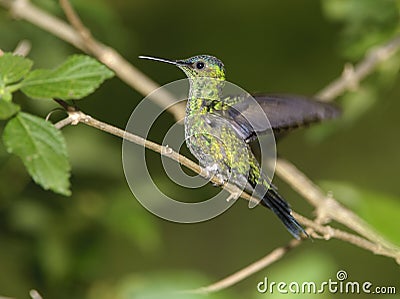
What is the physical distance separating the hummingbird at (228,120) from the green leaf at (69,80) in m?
0.14

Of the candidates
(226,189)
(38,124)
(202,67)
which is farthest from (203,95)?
(38,124)

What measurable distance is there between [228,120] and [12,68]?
1.25 ft

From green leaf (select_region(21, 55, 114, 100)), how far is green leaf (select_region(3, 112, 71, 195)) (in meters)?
0.04

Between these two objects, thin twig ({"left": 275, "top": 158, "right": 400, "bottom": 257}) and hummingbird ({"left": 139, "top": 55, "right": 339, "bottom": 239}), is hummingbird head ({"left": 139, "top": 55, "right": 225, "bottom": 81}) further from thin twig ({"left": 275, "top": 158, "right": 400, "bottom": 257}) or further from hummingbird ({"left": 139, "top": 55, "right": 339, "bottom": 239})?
thin twig ({"left": 275, "top": 158, "right": 400, "bottom": 257})

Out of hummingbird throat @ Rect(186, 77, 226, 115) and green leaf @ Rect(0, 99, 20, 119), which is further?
hummingbird throat @ Rect(186, 77, 226, 115)

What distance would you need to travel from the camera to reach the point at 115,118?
277 cm

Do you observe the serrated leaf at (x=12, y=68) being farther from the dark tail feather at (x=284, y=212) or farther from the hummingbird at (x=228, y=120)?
the dark tail feather at (x=284, y=212)

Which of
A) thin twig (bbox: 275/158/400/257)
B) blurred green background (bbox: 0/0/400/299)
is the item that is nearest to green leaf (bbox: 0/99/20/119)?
blurred green background (bbox: 0/0/400/299)

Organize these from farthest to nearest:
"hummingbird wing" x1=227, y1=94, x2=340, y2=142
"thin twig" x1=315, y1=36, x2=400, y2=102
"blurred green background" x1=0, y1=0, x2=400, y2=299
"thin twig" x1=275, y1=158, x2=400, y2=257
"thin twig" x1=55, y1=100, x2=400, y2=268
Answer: "blurred green background" x1=0, y1=0, x2=400, y2=299
"thin twig" x1=315, y1=36, x2=400, y2=102
"thin twig" x1=275, y1=158, x2=400, y2=257
"hummingbird wing" x1=227, y1=94, x2=340, y2=142
"thin twig" x1=55, y1=100, x2=400, y2=268

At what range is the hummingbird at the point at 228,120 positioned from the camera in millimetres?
1123

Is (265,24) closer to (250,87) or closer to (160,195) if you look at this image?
(250,87)

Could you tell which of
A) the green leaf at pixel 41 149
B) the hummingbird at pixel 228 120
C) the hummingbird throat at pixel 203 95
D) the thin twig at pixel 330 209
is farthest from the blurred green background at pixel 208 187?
the green leaf at pixel 41 149

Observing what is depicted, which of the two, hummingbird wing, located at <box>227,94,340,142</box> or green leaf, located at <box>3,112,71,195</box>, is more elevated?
hummingbird wing, located at <box>227,94,340,142</box>

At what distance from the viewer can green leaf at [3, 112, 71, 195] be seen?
0.95 metres
